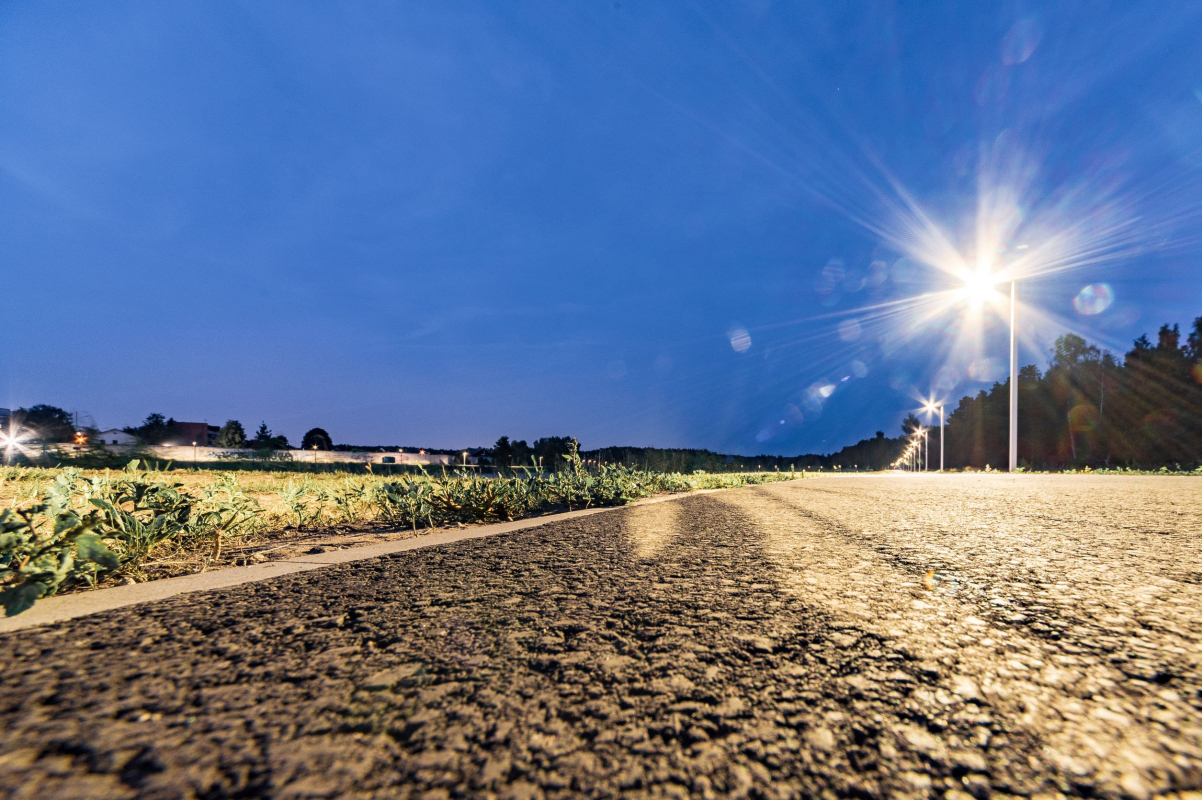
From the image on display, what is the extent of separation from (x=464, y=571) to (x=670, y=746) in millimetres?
1431

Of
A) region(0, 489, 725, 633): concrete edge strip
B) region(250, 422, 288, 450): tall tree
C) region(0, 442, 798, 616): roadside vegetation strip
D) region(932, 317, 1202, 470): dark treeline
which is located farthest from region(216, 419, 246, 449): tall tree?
region(932, 317, 1202, 470): dark treeline

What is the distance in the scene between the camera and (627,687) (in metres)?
0.99

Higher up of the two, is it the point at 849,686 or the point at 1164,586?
the point at 1164,586

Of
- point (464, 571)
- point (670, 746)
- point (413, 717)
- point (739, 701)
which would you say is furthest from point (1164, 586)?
point (464, 571)

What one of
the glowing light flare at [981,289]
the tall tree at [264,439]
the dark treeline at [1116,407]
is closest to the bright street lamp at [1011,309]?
the glowing light flare at [981,289]

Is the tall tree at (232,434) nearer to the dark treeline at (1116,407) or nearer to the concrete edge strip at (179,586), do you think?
the concrete edge strip at (179,586)

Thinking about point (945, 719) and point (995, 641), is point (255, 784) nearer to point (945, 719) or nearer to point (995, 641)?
point (945, 719)

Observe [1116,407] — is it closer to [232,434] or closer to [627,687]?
[627,687]

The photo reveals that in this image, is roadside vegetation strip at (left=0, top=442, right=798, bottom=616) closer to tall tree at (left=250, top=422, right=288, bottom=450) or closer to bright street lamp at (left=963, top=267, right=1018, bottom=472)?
bright street lamp at (left=963, top=267, right=1018, bottom=472)

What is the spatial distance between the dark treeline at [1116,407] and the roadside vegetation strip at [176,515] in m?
32.5

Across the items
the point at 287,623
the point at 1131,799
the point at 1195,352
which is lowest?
the point at 287,623

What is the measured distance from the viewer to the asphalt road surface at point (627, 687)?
28.0 inches

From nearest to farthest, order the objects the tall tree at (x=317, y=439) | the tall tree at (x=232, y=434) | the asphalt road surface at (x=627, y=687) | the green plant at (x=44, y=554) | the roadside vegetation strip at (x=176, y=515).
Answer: the asphalt road surface at (x=627, y=687) → the green plant at (x=44, y=554) → the roadside vegetation strip at (x=176, y=515) → the tall tree at (x=232, y=434) → the tall tree at (x=317, y=439)

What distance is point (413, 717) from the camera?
864mm
